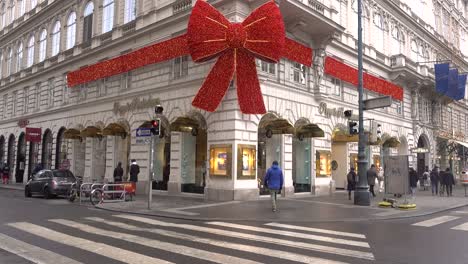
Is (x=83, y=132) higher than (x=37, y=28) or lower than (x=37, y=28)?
lower

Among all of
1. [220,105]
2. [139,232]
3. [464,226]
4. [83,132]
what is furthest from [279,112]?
[83,132]

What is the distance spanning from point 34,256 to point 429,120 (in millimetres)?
39047

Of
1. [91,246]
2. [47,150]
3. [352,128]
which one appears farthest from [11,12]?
[91,246]

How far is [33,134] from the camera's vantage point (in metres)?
31.5

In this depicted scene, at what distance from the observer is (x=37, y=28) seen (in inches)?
1449

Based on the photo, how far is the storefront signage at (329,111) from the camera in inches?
920

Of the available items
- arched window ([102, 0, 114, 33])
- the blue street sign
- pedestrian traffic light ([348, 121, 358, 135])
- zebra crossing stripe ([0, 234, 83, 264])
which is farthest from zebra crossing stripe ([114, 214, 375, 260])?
arched window ([102, 0, 114, 33])

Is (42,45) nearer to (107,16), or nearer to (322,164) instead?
(107,16)

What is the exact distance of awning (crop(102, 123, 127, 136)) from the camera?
2428 centimetres

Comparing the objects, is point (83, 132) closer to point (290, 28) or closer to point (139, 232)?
point (290, 28)

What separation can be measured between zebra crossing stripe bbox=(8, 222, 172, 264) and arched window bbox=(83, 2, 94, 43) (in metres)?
21.7

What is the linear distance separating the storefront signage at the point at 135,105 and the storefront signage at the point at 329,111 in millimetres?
9258

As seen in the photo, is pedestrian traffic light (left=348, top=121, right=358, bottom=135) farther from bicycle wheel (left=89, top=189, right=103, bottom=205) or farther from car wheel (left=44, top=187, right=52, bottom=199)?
car wheel (left=44, top=187, right=52, bottom=199)

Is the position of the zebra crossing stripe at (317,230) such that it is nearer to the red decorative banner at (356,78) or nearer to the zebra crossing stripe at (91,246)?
the zebra crossing stripe at (91,246)
